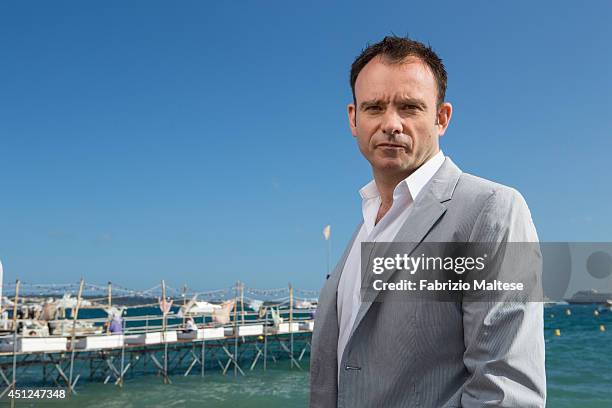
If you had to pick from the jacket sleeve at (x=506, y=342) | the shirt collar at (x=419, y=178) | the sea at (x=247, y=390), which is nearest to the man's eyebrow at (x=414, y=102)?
the shirt collar at (x=419, y=178)

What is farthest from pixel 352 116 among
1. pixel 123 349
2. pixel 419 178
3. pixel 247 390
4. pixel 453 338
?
pixel 247 390

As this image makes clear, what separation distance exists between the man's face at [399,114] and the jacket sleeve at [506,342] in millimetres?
277

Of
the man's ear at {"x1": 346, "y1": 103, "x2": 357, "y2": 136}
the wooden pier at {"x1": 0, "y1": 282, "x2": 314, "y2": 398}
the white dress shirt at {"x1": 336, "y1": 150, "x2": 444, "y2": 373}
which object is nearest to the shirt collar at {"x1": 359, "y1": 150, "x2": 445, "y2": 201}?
the white dress shirt at {"x1": 336, "y1": 150, "x2": 444, "y2": 373}

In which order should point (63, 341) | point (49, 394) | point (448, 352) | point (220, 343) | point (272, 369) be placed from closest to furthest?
point (448, 352) → point (63, 341) → point (49, 394) → point (220, 343) → point (272, 369)

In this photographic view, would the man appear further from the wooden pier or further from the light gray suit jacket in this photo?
the wooden pier

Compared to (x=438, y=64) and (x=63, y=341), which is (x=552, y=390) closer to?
(x=63, y=341)

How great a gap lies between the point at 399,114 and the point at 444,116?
0.14 metres

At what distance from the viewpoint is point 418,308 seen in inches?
43.1

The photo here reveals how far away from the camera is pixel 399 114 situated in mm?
1237

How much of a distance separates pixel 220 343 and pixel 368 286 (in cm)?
2640

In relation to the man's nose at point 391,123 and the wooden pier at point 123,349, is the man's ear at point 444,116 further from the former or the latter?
the wooden pier at point 123,349

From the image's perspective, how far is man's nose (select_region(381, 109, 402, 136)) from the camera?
1220 millimetres

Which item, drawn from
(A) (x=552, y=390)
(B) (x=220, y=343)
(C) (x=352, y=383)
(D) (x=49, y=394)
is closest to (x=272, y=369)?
(B) (x=220, y=343)

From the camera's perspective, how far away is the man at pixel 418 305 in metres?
0.99
